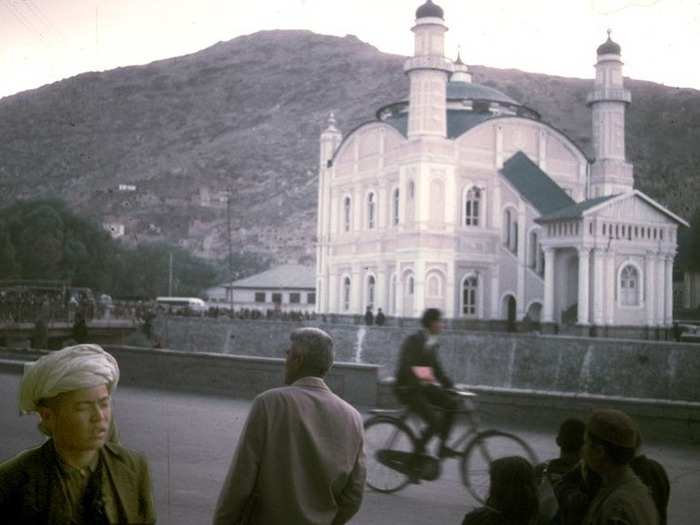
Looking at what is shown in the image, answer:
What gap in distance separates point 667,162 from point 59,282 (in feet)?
86.3

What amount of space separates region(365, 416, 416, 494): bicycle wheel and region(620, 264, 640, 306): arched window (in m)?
29.1

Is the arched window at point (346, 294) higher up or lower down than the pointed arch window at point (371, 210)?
lower down

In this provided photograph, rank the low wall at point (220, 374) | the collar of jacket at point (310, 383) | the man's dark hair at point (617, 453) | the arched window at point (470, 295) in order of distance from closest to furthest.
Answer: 1. the man's dark hair at point (617, 453)
2. the collar of jacket at point (310, 383)
3. the low wall at point (220, 374)
4. the arched window at point (470, 295)

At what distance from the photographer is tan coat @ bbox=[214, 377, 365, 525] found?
3473 millimetres

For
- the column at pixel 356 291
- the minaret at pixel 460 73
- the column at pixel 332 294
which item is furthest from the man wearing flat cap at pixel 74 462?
the minaret at pixel 460 73

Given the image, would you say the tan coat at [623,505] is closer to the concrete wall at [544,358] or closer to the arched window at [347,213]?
the concrete wall at [544,358]

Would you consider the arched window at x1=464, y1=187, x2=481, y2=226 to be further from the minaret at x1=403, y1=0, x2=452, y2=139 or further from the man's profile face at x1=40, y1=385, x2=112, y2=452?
the man's profile face at x1=40, y1=385, x2=112, y2=452

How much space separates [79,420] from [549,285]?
34.4m

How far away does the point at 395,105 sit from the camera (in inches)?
1822

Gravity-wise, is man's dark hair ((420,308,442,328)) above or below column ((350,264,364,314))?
below

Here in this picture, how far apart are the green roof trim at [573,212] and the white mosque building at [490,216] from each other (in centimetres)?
9

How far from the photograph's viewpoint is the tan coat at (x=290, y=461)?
11.4 feet

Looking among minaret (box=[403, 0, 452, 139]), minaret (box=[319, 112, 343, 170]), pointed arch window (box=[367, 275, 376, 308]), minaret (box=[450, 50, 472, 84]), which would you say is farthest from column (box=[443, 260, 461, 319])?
minaret (box=[450, 50, 472, 84])

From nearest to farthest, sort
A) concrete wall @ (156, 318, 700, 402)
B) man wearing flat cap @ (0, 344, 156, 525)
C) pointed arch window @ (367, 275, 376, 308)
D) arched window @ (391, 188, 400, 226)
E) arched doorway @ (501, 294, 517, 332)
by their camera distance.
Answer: man wearing flat cap @ (0, 344, 156, 525) → concrete wall @ (156, 318, 700, 402) → arched doorway @ (501, 294, 517, 332) → arched window @ (391, 188, 400, 226) → pointed arch window @ (367, 275, 376, 308)
